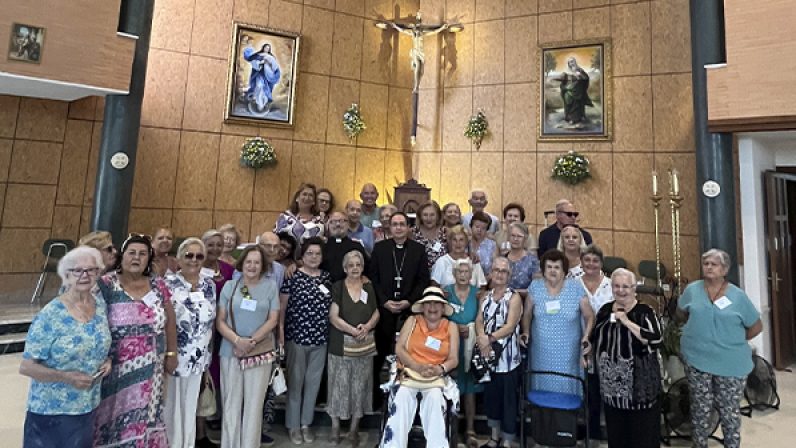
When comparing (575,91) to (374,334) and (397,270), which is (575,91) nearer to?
(397,270)

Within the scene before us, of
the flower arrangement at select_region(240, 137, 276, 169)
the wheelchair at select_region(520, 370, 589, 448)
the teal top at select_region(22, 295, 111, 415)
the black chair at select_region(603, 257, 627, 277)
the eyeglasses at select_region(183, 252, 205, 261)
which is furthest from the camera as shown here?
the flower arrangement at select_region(240, 137, 276, 169)

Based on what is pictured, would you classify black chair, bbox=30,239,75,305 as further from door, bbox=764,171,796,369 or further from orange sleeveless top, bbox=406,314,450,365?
door, bbox=764,171,796,369

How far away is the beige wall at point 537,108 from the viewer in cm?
632

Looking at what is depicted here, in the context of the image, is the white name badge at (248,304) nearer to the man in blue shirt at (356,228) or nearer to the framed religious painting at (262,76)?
the man in blue shirt at (356,228)

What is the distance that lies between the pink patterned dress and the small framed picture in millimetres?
3948

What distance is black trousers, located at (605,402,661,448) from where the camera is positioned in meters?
2.70

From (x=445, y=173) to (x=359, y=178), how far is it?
1541 mm

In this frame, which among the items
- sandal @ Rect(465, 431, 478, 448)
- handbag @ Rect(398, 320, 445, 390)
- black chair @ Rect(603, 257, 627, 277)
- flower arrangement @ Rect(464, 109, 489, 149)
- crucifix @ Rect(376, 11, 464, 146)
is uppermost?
crucifix @ Rect(376, 11, 464, 146)

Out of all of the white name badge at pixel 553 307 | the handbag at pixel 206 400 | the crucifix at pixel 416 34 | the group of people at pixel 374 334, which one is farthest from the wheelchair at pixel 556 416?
the crucifix at pixel 416 34

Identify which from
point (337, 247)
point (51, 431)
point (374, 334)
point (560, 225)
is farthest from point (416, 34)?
point (51, 431)

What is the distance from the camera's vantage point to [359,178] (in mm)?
7652

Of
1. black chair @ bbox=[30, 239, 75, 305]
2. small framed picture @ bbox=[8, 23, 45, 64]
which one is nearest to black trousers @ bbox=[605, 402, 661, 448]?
small framed picture @ bbox=[8, 23, 45, 64]

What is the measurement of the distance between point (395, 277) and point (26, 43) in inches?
185

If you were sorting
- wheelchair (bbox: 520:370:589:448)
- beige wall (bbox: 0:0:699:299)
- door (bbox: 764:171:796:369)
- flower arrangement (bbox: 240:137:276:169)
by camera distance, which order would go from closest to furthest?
1. wheelchair (bbox: 520:370:589:448)
2. door (bbox: 764:171:796:369)
3. beige wall (bbox: 0:0:699:299)
4. flower arrangement (bbox: 240:137:276:169)
